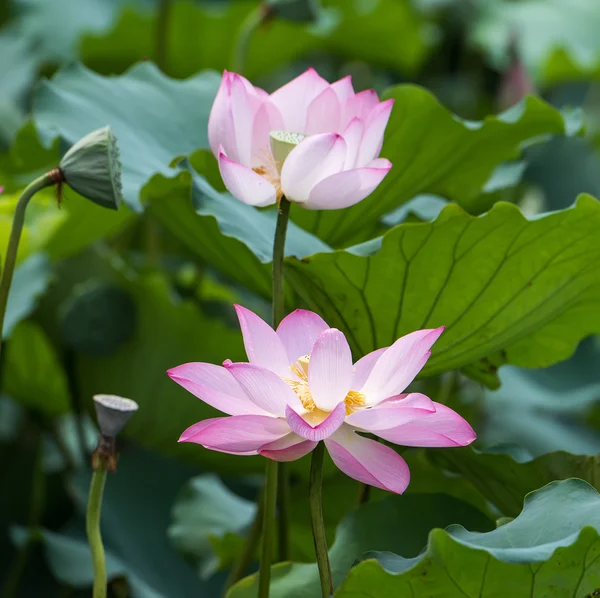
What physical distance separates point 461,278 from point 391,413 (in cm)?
20

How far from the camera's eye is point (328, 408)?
479mm

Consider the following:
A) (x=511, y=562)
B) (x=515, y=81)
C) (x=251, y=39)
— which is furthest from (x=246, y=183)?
(x=251, y=39)

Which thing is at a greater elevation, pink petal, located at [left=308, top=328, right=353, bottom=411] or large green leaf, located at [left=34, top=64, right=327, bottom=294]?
pink petal, located at [left=308, top=328, right=353, bottom=411]

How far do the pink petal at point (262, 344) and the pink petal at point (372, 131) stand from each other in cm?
15

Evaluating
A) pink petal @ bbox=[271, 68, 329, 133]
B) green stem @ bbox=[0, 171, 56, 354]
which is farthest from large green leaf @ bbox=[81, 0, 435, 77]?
green stem @ bbox=[0, 171, 56, 354]

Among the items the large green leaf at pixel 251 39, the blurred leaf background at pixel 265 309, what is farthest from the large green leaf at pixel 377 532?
the large green leaf at pixel 251 39

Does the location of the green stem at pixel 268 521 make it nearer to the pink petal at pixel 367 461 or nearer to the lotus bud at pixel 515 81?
the pink petal at pixel 367 461

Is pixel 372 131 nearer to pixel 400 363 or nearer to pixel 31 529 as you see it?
pixel 400 363

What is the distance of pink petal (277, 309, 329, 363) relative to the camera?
0.52 meters

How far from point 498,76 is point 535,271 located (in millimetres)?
1762

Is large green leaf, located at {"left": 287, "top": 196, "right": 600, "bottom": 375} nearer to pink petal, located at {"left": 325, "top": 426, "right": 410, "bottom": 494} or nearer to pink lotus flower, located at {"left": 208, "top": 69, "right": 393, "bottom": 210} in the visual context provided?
pink lotus flower, located at {"left": 208, "top": 69, "right": 393, "bottom": 210}

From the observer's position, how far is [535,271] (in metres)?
0.63

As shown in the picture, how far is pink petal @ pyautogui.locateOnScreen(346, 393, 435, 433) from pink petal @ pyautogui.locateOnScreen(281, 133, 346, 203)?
0.50ft

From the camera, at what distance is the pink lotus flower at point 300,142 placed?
0.55 m
